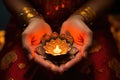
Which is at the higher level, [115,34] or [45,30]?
[45,30]

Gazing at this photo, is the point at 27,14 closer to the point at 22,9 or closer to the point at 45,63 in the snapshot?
the point at 22,9

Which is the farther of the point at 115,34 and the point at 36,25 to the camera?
the point at 115,34

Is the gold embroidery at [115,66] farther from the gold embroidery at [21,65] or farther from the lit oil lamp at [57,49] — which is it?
the gold embroidery at [21,65]

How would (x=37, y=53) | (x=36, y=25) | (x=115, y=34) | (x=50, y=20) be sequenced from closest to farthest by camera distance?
(x=37, y=53), (x=36, y=25), (x=50, y=20), (x=115, y=34)

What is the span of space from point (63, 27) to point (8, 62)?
246 mm

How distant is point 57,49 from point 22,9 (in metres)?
0.30

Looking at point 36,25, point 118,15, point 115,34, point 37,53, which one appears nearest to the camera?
point 37,53

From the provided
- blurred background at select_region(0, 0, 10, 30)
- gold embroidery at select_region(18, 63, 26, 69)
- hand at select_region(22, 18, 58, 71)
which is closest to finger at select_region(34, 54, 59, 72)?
hand at select_region(22, 18, 58, 71)

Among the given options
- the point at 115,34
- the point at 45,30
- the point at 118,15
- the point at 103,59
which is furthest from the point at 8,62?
the point at 118,15

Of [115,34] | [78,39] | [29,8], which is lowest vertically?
[115,34]

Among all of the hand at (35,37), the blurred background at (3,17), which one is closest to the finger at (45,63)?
the hand at (35,37)

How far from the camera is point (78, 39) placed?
1223mm

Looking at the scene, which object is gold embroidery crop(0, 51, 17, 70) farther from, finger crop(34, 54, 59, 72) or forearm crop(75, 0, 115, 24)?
forearm crop(75, 0, 115, 24)

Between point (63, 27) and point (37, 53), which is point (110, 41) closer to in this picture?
point (63, 27)
